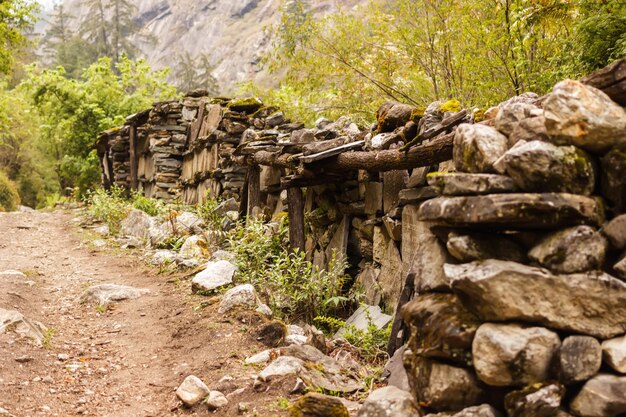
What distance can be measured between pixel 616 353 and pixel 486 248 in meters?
0.83

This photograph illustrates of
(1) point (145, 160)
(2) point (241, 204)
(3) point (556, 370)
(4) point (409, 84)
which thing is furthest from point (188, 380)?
(1) point (145, 160)

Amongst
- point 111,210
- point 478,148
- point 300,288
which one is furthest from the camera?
point 111,210

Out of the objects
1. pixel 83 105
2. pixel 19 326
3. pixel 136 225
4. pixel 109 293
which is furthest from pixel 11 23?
pixel 19 326

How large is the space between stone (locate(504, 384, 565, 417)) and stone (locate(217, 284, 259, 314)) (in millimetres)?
4106

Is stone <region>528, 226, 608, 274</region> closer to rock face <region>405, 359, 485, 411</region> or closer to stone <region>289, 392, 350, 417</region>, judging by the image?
rock face <region>405, 359, 485, 411</region>

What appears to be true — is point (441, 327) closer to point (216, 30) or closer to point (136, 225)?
point (136, 225)

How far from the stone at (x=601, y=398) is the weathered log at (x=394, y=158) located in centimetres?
267

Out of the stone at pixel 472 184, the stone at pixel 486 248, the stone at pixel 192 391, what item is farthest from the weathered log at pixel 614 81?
the stone at pixel 192 391

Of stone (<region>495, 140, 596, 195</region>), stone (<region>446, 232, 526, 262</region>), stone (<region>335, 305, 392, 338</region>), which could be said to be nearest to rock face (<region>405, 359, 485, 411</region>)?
stone (<region>446, 232, 526, 262</region>)

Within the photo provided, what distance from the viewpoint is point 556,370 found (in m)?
2.81

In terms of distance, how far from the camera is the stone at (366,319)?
599cm

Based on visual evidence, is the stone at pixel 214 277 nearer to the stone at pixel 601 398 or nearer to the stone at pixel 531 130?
the stone at pixel 531 130

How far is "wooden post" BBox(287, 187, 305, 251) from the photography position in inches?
324

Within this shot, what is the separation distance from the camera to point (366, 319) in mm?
6344
